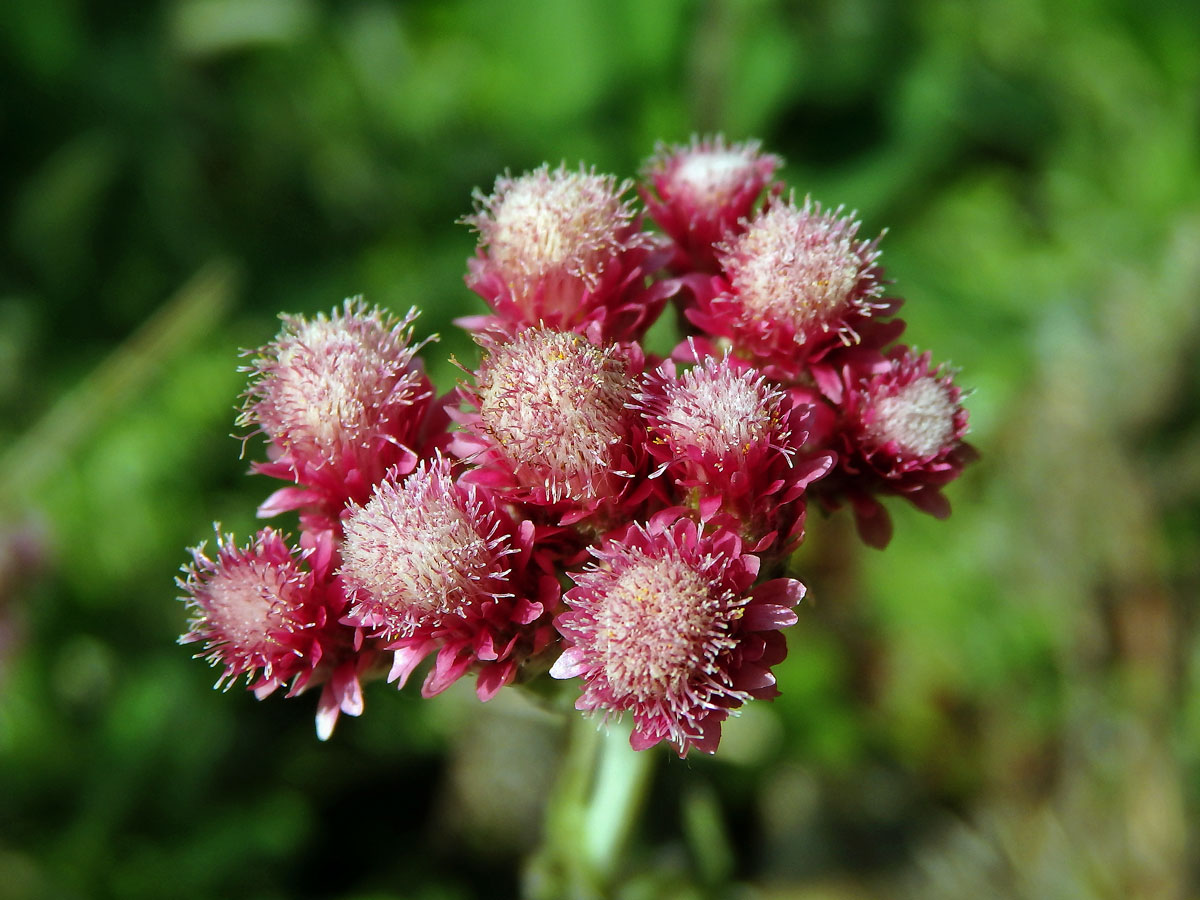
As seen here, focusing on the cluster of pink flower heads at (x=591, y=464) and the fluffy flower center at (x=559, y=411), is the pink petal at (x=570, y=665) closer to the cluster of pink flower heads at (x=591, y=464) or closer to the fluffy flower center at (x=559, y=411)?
the cluster of pink flower heads at (x=591, y=464)

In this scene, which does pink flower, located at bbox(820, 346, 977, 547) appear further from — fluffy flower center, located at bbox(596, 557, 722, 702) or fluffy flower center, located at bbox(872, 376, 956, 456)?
fluffy flower center, located at bbox(596, 557, 722, 702)

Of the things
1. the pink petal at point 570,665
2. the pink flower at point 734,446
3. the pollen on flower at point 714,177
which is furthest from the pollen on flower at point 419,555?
the pollen on flower at point 714,177

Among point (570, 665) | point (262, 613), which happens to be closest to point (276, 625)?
point (262, 613)

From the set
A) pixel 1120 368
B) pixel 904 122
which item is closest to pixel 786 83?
pixel 904 122

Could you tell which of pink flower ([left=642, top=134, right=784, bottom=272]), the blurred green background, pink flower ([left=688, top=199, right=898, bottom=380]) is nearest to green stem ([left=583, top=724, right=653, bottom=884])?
the blurred green background

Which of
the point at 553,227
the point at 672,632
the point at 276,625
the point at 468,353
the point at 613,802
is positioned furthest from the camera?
the point at 468,353

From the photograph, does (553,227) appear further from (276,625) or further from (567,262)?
(276,625)
